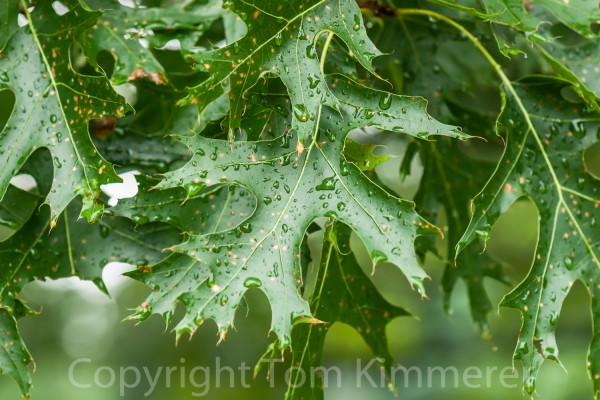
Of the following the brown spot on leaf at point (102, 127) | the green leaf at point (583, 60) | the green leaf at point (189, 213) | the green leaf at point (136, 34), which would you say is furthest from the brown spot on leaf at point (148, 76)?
the green leaf at point (583, 60)

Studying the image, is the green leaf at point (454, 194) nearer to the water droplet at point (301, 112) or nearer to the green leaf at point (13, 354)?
the water droplet at point (301, 112)

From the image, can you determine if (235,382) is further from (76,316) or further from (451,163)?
(451,163)

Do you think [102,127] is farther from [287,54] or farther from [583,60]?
[583,60]

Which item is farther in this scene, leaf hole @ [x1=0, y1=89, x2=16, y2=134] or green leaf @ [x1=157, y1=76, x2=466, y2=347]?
leaf hole @ [x1=0, y1=89, x2=16, y2=134]

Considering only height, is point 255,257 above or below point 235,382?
→ above

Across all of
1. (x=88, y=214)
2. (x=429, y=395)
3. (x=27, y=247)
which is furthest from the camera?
(x=429, y=395)

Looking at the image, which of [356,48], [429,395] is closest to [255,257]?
[356,48]

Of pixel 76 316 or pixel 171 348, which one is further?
pixel 76 316

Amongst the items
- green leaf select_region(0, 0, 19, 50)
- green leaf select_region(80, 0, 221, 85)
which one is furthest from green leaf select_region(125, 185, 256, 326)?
green leaf select_region(0, 0, 19, 50)

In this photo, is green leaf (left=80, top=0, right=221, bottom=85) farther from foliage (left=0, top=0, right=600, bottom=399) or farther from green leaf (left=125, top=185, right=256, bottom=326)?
green leaf (left=125, top=185, right=256, bottom=326)
